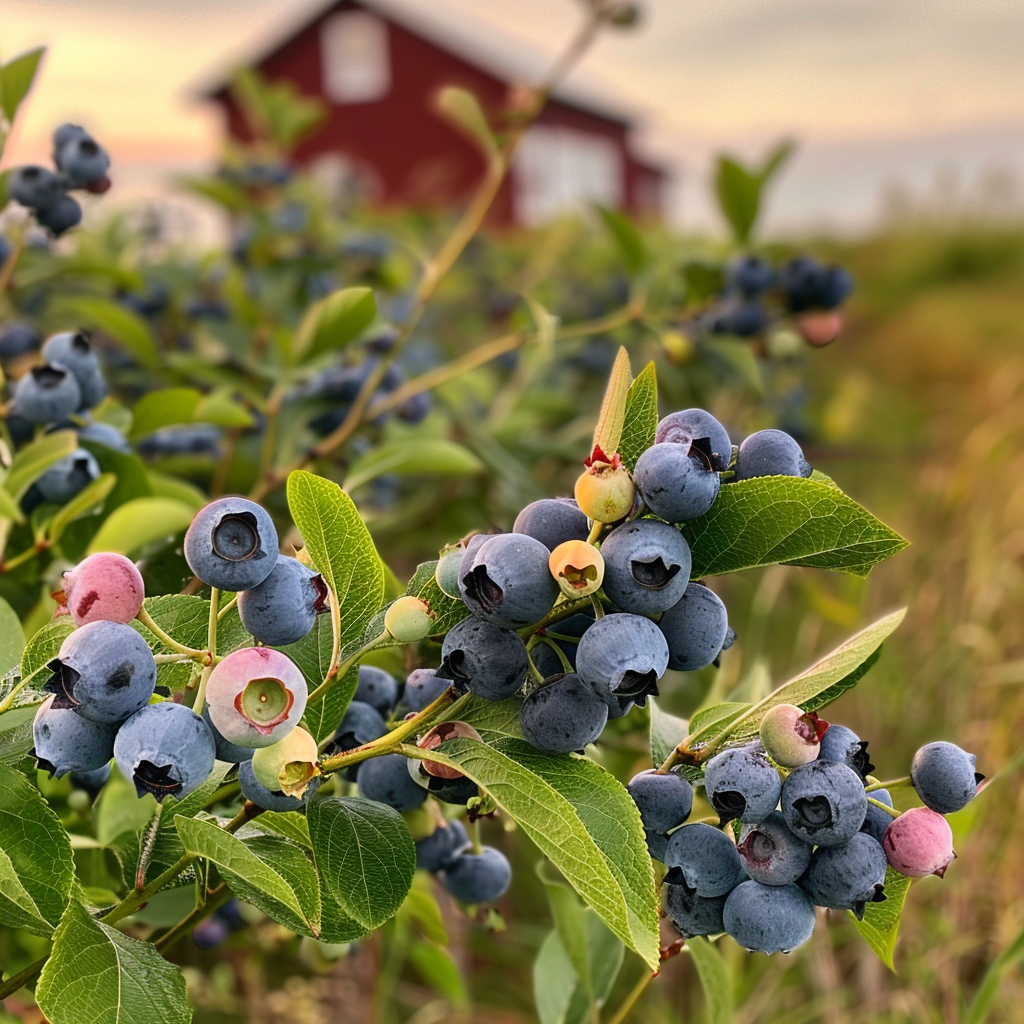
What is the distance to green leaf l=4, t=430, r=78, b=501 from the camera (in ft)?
2.80

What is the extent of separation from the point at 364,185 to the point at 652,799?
390 centimetres

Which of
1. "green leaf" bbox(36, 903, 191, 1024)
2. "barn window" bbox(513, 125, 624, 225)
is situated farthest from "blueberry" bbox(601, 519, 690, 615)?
"barn window" bbox(513, 125, 624, 225)

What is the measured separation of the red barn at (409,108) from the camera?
18.8 metres

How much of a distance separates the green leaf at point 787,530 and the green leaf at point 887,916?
19 cm

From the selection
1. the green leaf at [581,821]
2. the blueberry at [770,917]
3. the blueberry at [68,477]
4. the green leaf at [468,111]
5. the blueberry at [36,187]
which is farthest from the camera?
the green leaf at [468,111]

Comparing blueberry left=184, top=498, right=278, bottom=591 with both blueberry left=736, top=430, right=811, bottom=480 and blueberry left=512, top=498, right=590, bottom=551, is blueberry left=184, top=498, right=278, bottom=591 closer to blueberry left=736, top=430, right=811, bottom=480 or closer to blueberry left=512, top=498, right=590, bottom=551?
blueberry left=512, top=498, right=590, bottom=551

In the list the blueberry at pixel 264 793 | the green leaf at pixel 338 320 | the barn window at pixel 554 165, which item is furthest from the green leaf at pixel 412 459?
the barn window at pixel 554 165

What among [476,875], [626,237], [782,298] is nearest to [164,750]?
[476,875]

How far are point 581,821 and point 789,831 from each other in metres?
0.15

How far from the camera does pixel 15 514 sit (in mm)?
827

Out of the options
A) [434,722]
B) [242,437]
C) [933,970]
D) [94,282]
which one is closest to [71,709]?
[434,722]

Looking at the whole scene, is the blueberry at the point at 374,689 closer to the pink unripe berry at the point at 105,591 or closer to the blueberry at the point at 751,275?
the pink unripe berry at the point at 105,591

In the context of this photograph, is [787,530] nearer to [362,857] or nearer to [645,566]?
[645,566]

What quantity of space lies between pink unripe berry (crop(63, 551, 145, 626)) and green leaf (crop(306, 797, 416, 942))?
163mm
